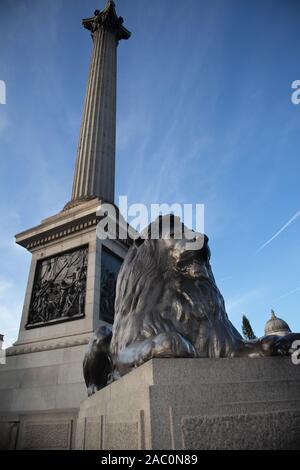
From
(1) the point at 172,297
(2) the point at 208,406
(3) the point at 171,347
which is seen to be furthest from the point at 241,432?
(1) the point at 172,297

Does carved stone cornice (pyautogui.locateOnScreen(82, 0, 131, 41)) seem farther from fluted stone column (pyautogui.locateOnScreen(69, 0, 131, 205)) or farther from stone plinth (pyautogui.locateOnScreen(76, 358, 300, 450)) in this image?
stone plinth (pyautogui.locateOnScreen(76, 358, 300, 450))

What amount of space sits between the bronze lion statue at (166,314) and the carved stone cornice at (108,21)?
61.0 feet

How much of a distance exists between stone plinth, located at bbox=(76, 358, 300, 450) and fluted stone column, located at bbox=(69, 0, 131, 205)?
29.5 feet

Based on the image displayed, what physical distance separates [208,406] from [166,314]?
3.70ft

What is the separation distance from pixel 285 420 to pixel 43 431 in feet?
16.3

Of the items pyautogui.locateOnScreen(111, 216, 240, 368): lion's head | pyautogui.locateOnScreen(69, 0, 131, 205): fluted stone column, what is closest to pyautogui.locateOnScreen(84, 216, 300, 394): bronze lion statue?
pyautogui.locateOnScreen(111, 216, 240, 368): lion's head

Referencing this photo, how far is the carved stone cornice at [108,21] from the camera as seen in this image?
18.0 metres

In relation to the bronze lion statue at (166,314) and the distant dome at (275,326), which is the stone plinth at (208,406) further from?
the distant dome at (275,326)

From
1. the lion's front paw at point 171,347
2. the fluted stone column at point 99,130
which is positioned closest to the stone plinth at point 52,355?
the fluted stone column at point 99,130

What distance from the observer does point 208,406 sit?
1.77 m

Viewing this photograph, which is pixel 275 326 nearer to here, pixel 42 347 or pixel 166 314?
pixel 42 347

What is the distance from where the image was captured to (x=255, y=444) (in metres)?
1.68

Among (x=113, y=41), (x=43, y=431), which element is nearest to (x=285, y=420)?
(x=43, y=431)
